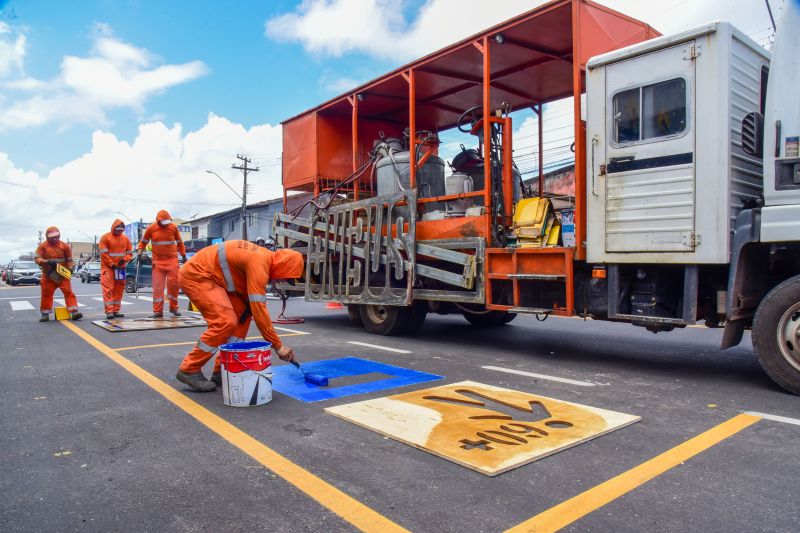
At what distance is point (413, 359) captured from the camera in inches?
248

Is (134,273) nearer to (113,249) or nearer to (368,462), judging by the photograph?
(113,249)

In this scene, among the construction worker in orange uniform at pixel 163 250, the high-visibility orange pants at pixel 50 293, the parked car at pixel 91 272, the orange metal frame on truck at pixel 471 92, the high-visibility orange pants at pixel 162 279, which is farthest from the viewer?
the parked car at pixel 91 272

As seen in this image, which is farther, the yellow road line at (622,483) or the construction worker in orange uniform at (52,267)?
the construction worker in orange uniform at (52,267)

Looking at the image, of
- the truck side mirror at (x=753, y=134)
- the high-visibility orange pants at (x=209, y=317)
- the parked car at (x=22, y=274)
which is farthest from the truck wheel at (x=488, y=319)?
the parked car at (x=22, y=274)

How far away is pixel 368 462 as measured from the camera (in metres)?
3.10

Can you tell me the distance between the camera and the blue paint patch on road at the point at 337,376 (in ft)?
15.3

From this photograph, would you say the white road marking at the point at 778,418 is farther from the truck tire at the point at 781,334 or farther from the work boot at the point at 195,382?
the work boot at the point at 195,382

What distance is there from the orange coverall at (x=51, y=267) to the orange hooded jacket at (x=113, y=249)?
2.55 feet

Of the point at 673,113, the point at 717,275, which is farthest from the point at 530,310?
the point at 673,113

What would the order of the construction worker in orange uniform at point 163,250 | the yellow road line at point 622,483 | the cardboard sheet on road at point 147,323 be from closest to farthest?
the yellow road line at point 622,483, the cardboard sheet on road at point 147,323, the construction worker in orange uniform at point 163,250

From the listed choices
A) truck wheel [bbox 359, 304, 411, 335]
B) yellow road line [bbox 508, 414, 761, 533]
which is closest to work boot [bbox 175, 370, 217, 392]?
yellow road line [bbox 508, 414, 761, 533]

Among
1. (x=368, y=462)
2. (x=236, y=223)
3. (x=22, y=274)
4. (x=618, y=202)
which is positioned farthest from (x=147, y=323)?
(x=236, y=223)

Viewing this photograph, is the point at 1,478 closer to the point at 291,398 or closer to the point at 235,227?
the point at 291,398

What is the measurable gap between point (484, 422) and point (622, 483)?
1101mm
